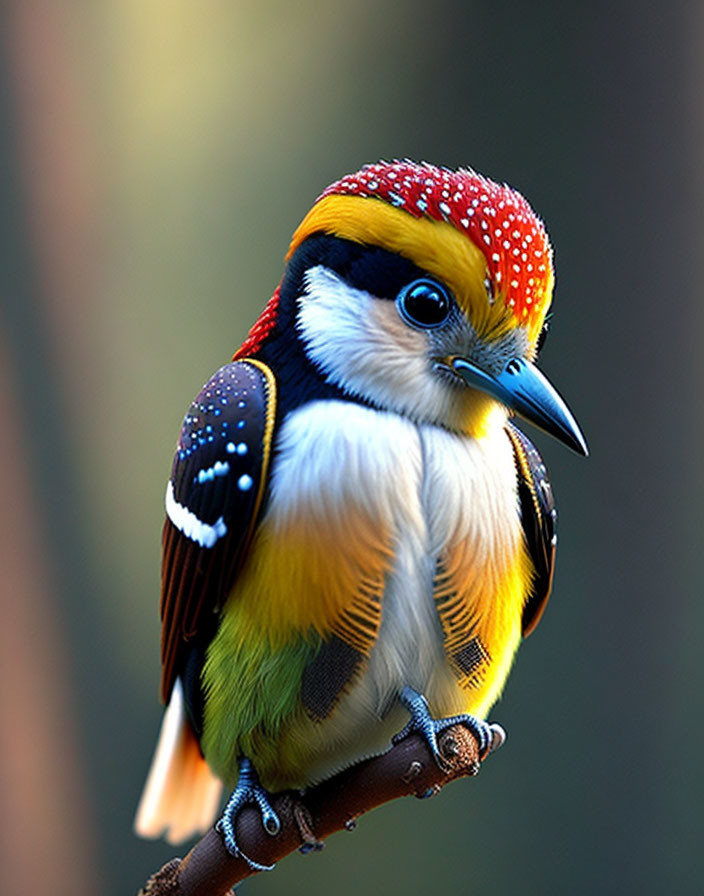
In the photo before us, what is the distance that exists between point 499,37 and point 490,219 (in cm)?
59

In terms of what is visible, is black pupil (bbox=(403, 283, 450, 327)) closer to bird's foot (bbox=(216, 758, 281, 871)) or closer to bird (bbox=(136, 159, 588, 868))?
bird (bbox=(136, 159, 588, 868))

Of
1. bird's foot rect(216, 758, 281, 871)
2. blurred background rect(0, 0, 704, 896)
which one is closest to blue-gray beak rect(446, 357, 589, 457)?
bird's foot rect(216, 758, 281, 871)

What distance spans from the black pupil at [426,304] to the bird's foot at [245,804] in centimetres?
26

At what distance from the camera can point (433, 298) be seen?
20.5 inches

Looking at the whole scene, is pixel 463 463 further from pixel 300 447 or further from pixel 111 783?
pixel 111 783

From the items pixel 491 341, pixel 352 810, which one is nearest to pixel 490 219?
pixel 491 341

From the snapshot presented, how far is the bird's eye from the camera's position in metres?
0.52

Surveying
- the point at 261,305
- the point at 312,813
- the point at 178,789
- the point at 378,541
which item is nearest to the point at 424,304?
the point at 378,541

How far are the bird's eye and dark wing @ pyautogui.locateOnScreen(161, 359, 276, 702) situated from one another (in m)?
0.09

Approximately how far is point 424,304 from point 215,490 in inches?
5.8

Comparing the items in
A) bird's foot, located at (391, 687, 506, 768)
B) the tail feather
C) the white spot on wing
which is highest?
the white spot on wing

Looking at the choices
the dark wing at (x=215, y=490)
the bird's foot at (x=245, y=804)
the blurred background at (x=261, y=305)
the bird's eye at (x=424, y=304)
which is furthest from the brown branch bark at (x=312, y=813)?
the blurred background at (x=261, y=305)

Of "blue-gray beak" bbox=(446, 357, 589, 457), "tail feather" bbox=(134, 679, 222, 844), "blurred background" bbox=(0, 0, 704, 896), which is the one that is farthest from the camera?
"blurred background" bbox=(0, 0, 704, 896)

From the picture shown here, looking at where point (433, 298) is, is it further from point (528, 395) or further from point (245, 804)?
point (245, 804)
